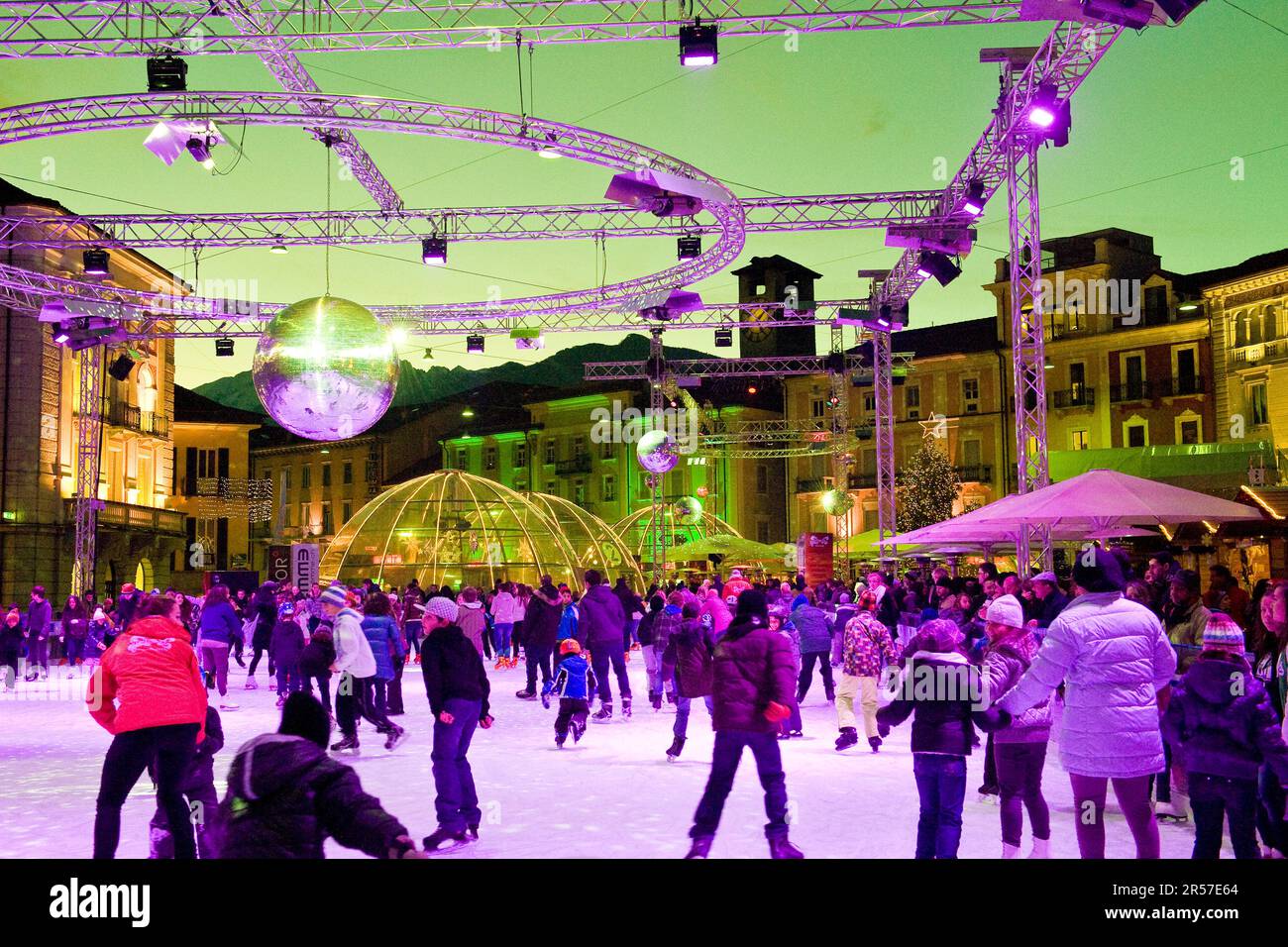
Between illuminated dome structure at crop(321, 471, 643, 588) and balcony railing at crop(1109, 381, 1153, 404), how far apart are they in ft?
82.1

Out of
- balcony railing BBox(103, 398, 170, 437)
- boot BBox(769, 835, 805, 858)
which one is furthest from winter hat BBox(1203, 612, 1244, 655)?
balcony railing BBox(103, 398, 170, 437)

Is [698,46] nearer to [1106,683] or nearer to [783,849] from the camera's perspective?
[783,849]

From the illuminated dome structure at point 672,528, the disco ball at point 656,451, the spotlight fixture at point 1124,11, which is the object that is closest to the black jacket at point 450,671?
the spotlight fixture at point 1124,11

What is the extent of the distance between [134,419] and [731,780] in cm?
3812

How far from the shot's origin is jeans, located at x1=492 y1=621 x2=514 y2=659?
862 inches

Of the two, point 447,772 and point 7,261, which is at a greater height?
point 7,261

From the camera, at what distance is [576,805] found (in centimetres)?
852

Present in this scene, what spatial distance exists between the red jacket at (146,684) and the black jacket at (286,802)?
7.93 ft

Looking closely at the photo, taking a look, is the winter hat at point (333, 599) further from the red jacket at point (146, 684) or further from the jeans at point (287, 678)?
the red jacket at point (146, 684)

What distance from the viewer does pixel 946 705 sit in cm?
596
